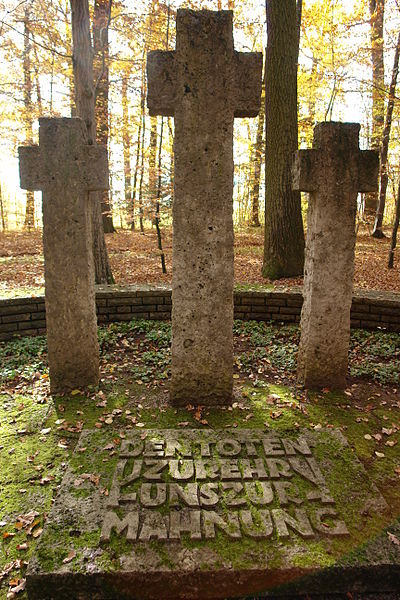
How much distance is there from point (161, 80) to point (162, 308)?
3.75 metres

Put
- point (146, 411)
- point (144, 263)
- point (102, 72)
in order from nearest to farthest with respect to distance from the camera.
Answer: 1. point (146, 411)
2. point (102, 72)
3. point (144, 263)

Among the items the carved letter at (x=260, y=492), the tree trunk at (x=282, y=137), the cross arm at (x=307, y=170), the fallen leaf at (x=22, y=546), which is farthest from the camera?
the tree trunk at (x=282, y=137)

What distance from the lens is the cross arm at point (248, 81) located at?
384cm

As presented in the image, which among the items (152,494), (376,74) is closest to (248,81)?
(152,494)

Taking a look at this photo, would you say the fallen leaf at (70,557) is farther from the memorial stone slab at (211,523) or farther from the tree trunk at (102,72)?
the tree trunk at (102,72)

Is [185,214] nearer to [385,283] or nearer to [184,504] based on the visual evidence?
[184,504]

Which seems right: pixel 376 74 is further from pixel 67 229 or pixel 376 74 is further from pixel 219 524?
pixel 219 524

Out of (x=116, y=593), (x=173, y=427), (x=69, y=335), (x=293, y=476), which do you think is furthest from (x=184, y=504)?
(x=69, y=335)

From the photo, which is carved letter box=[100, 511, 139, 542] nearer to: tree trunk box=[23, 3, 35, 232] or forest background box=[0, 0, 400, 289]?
forest background box=[0, 0, 400, 289]

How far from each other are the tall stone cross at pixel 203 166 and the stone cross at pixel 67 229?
3.08ft

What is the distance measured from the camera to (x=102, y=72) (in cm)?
792

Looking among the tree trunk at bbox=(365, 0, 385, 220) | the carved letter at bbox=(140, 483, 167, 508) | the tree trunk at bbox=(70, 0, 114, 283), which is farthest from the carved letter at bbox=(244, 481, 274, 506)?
the tree trunk at bbox=(365, 0, 385, 220)

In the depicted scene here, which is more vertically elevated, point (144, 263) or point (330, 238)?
point (330, 238)

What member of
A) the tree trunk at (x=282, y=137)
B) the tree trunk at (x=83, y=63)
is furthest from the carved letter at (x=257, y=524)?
the tree trunk at (x=83, y=63)
